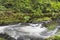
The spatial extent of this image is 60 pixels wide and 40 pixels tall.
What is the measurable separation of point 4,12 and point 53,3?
4.09 metres

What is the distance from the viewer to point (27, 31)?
1285cm

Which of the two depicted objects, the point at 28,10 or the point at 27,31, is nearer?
the point at 27,31

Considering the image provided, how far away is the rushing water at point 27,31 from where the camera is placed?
12.1m

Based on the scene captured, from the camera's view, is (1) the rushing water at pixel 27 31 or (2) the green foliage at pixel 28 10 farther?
(2) the green foliage at pixel 28 10

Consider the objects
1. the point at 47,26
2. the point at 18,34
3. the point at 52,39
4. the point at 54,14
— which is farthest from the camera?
the point at 54,14

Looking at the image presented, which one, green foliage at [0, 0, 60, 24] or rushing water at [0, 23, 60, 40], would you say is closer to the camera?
rushing water at [0, 23, 60, 40]

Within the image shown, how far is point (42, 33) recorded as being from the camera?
1278 cm

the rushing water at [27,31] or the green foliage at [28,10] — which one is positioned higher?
the green foliage at [28,10]

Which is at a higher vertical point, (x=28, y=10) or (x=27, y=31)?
(x=28, y=10)

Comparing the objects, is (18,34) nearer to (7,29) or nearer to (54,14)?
(7,29)

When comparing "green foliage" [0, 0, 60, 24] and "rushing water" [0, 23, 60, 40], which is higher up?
"green foliage" [0, 0, 60, 24]

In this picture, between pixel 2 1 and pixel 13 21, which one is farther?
pixel 2 1

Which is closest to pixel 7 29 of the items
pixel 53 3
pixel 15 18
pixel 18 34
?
pixel 18 34

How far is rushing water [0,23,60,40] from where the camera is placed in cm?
1214
